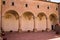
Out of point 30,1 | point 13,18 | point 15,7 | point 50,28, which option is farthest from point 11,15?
point 50,28

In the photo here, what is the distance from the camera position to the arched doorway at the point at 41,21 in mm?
31337

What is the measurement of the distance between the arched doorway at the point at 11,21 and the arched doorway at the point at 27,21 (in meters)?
1.43

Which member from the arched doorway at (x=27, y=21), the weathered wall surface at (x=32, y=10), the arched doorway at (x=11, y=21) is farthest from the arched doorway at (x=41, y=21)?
the arched doorway at (x=11, y=21)

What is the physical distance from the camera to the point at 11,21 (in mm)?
28734

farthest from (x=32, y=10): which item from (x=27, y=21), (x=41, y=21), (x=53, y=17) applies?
(x=53, y=17)

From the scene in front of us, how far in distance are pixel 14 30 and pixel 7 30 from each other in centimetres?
154

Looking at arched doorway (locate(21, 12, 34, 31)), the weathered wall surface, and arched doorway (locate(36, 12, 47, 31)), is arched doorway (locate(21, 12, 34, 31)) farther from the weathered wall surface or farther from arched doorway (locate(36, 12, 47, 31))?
arched doorway (locate(36, 12, 47, 31))

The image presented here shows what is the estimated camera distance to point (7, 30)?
2800 centimetres

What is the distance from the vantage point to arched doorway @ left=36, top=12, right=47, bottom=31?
3134cm

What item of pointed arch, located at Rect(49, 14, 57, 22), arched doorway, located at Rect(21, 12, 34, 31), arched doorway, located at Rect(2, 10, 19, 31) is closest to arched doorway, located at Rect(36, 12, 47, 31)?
arched doorway, located at Rect(21, 12, 34, 31)

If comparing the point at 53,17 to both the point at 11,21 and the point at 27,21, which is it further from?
the point at 11,21

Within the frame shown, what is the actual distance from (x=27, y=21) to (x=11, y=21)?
12.1ft

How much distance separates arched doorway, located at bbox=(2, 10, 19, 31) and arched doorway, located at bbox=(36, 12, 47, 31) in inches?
203

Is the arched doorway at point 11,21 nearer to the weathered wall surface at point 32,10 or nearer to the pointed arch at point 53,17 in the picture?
the weathered wall surface at point 32,10
